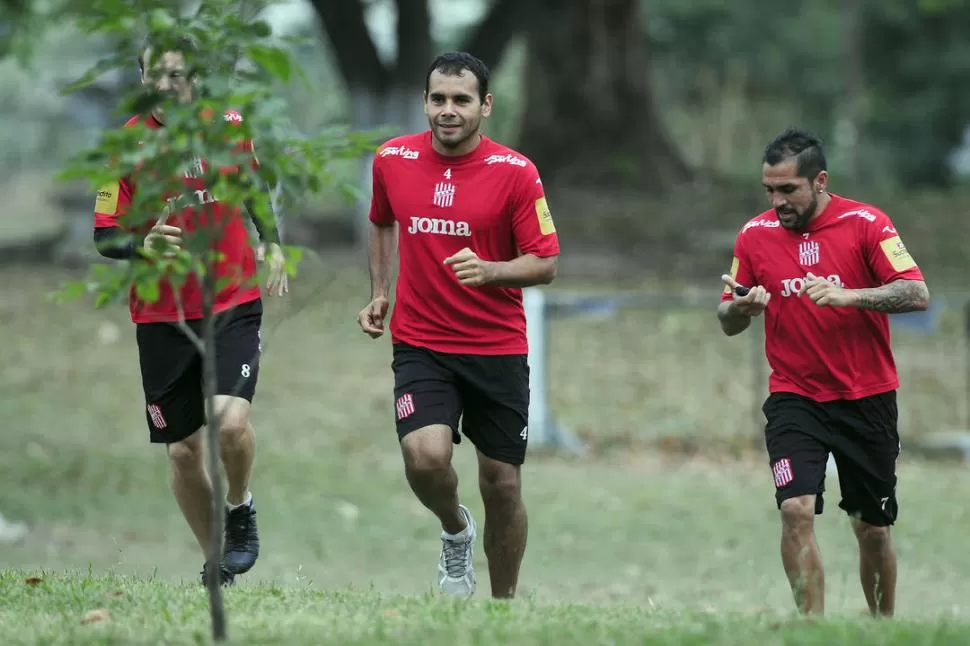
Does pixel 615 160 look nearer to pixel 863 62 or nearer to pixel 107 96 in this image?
pixel 107 96

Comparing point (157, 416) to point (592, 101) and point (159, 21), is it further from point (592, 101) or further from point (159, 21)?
point (592, 101)

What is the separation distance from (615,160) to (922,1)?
763cm

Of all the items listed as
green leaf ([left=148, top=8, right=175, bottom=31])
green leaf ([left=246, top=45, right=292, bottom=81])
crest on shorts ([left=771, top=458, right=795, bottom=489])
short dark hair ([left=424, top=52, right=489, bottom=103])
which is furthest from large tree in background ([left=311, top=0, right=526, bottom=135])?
green leaf ([left=148, top=8, right=175, bottom=31])

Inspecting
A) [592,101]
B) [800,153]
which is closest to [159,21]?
[800,153]

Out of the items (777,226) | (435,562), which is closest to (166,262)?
(777,226)

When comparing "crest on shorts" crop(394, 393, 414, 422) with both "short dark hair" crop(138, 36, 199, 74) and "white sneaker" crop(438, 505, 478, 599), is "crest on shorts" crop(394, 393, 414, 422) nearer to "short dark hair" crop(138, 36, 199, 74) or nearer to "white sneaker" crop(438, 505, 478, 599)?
"white sneaker" crop(438, 505, 478, 599)

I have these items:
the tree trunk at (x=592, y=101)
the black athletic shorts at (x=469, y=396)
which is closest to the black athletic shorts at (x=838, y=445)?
the black athletic shorts at (x=469, y=396)

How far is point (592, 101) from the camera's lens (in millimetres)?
26016

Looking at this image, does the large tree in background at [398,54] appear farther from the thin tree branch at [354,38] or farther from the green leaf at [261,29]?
the green leaf at [261,29]

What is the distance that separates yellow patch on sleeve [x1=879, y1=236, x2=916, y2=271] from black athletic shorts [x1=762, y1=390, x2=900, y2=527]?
24.1 inches

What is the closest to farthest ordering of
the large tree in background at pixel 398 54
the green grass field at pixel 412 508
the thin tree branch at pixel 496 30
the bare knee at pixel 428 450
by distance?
the green grass field at pixel 412 508 < the bare knee at pixel 428 450 < the large tree in background at pixel 398 54 < the thin tree branch at pixel 496 30

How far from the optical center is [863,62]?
Result: 140 ft

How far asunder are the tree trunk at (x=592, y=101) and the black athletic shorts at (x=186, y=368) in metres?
18.9

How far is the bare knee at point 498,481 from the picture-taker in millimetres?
7371
